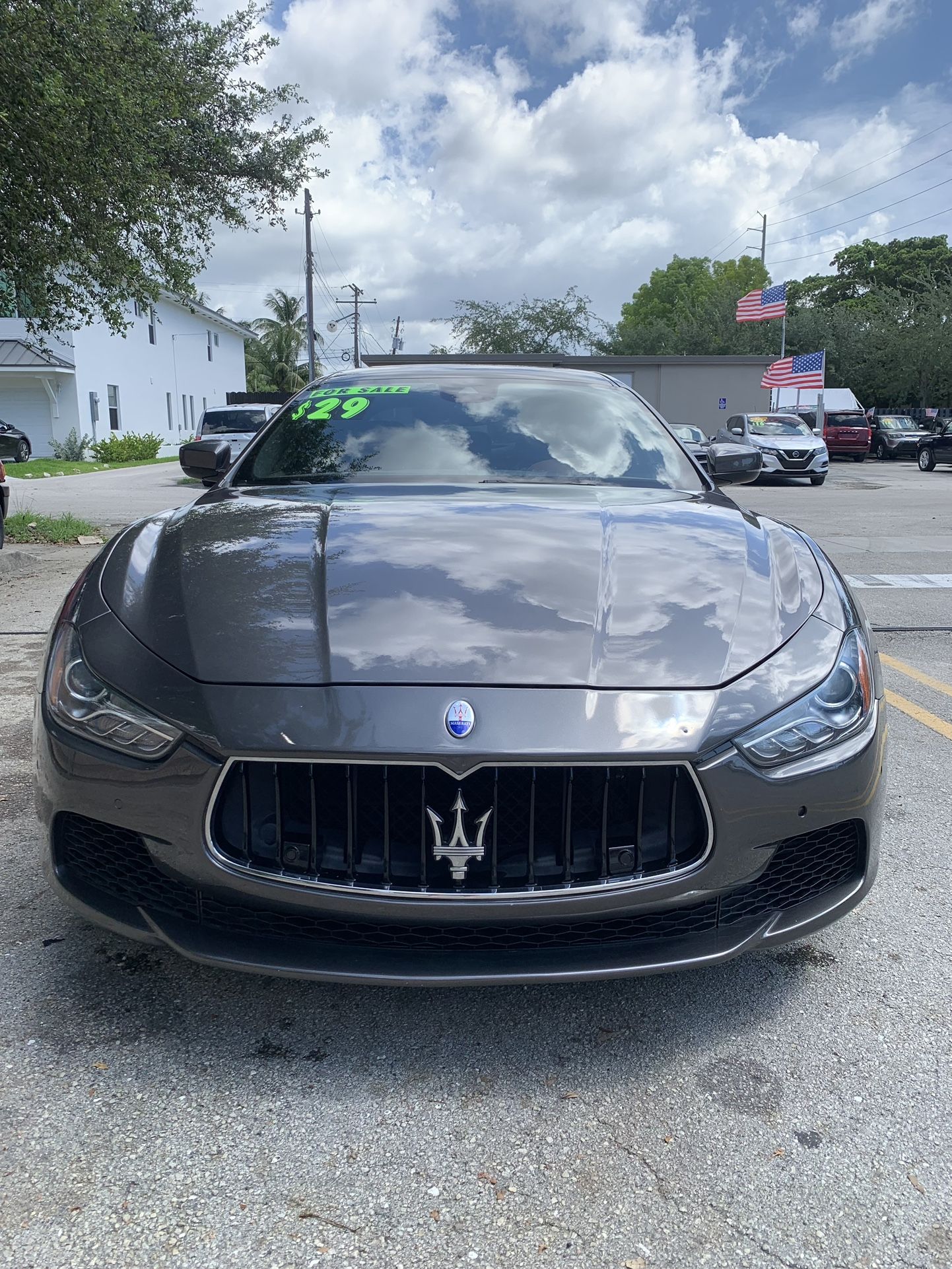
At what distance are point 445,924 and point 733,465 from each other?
269cm

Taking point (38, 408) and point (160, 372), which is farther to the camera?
point (160, 372)

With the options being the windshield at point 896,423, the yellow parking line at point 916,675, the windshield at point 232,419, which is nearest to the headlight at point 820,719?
the yellow parking line at point 916,675

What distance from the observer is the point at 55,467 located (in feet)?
90.4

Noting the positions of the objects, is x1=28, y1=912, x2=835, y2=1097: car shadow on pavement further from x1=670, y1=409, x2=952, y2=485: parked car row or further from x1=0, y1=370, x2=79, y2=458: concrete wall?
x1=0, y1=370, x2=79, y2=458: concrete wall

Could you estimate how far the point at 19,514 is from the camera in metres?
11.6

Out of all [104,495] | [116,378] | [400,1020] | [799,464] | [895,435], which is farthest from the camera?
[116,378]

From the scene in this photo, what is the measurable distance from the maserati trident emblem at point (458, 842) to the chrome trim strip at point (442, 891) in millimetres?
52

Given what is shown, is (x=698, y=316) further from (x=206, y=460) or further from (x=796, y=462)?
(x=206, y=460)

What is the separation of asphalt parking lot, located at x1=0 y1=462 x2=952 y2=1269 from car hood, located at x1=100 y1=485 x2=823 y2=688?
2.51 feet

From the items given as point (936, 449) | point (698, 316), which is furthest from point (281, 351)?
point (936, 449)

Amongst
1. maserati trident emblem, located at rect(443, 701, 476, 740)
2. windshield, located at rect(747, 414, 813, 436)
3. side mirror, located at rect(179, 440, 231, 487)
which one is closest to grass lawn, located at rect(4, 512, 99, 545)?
side mirror, located at rect(179, 440, 231, 487)

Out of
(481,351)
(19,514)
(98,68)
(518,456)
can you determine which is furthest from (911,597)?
(481,351)

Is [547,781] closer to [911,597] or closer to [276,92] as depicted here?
[911,597]

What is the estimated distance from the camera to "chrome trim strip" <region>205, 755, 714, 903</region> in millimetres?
1747
